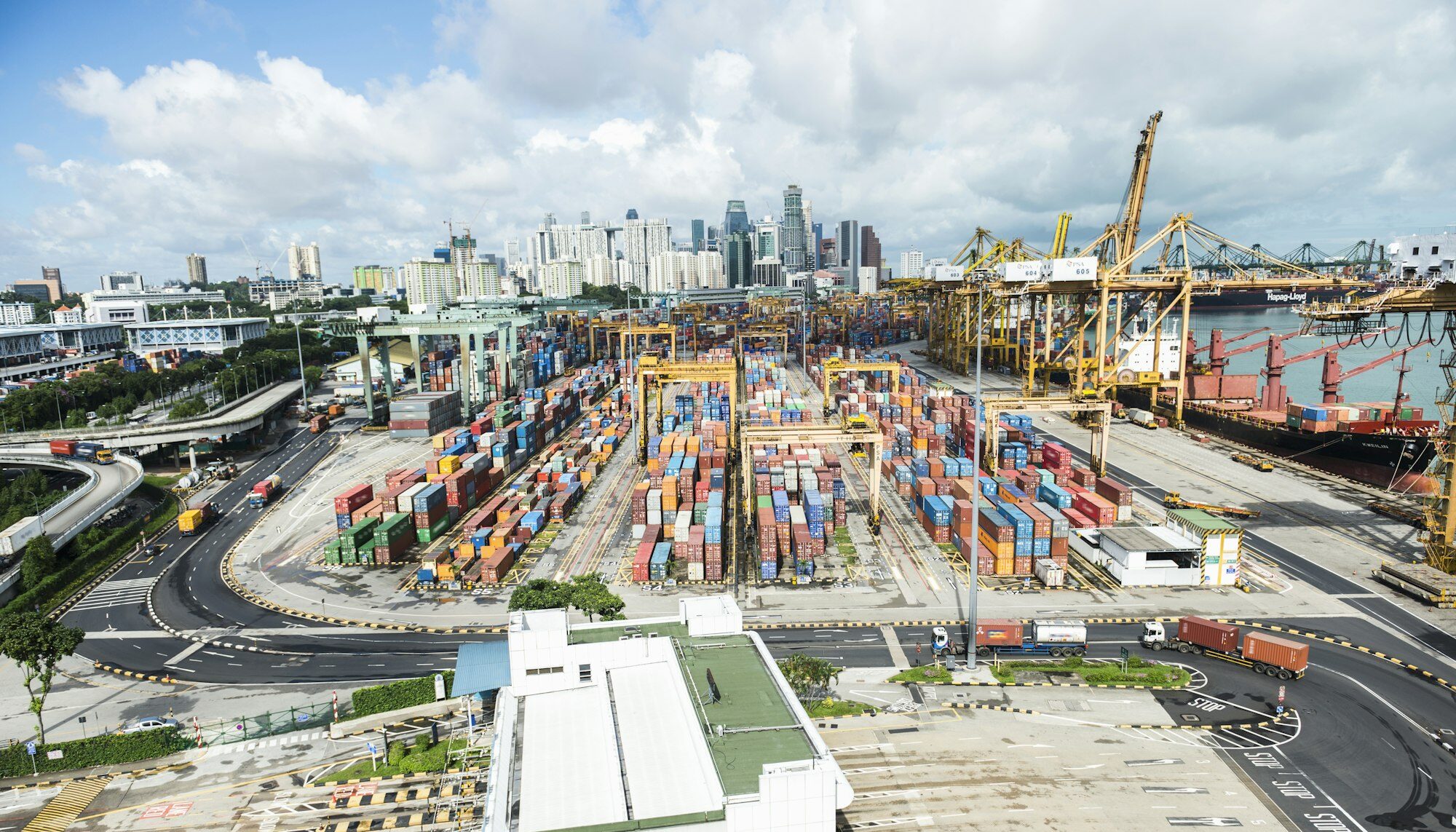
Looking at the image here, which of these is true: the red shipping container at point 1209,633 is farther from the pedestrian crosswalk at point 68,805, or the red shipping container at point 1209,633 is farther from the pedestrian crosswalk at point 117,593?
the pedestrian crosswalk at point 117,593

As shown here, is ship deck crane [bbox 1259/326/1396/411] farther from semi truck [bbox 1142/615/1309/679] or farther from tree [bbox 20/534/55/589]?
tree [bbox 20/534/55/589]

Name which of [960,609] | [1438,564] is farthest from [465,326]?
[1438,564]

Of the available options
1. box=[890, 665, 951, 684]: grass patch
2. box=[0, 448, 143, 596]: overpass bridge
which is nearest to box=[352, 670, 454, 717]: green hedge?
box=[890, 665, 951, 684]: grass patch

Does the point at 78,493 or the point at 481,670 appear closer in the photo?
the point at 481,670

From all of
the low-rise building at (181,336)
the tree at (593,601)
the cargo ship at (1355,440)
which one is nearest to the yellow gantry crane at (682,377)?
the tree at (593,601)

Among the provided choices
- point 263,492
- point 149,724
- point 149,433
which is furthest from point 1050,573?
point 149,433

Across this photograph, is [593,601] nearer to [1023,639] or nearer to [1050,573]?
[1023,639]
